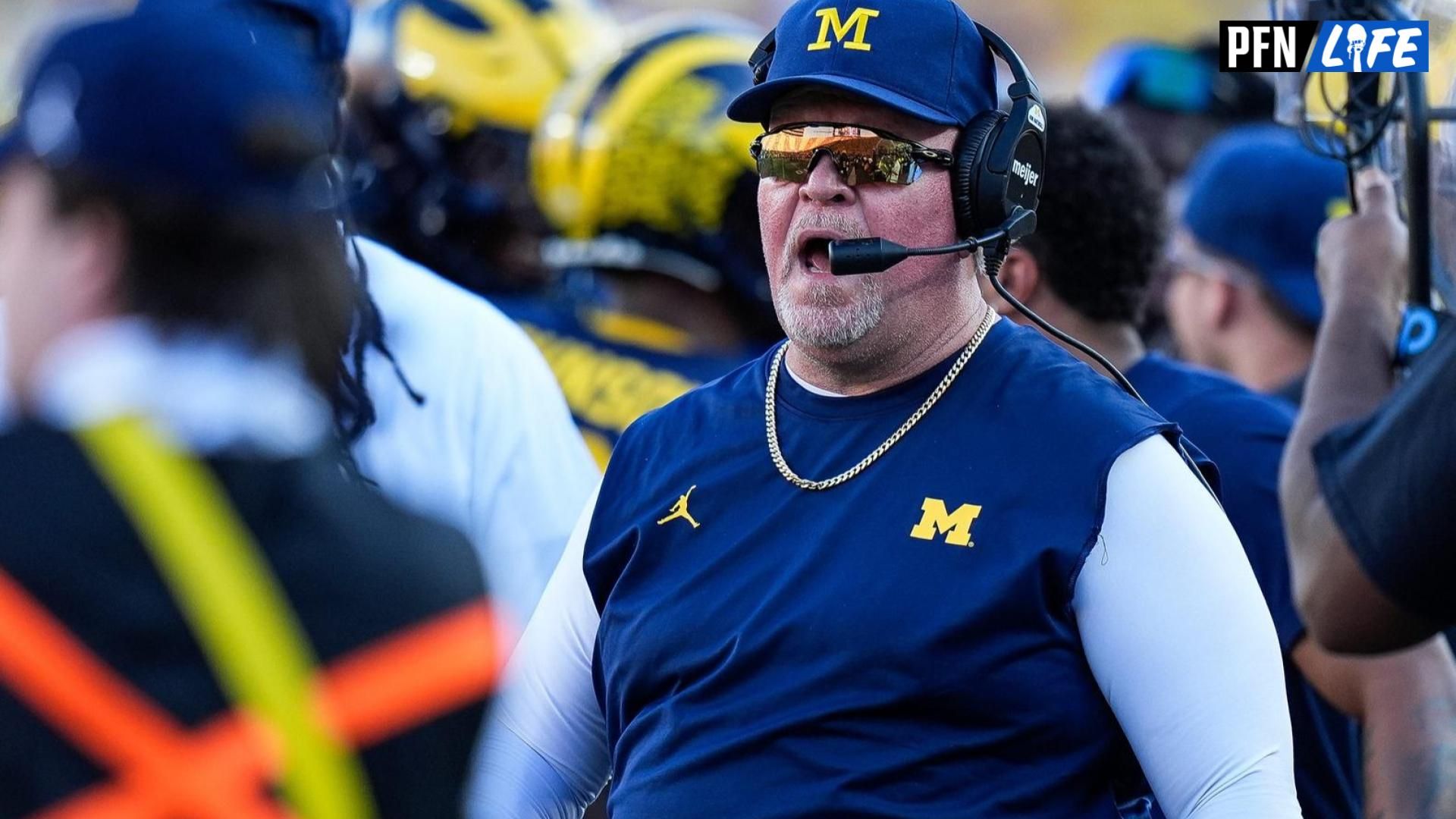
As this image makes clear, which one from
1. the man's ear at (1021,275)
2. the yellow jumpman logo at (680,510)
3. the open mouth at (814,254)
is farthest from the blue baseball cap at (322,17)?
the man's ear at (1021,275)

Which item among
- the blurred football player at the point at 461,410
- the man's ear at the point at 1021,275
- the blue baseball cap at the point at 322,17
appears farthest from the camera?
the man's ear at the point at 1021,275

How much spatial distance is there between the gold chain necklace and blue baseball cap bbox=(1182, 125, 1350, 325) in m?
1.80

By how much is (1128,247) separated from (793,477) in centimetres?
152

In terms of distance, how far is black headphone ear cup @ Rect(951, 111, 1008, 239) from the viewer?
3166 mm

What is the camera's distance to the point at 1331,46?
3576 mm

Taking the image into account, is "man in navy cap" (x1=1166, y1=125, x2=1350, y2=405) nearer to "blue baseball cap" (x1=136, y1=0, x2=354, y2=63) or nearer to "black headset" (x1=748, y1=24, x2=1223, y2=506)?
"black headset" (x1=748, y1=24, x2=1223, y2=506)

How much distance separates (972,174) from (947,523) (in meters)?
0.60

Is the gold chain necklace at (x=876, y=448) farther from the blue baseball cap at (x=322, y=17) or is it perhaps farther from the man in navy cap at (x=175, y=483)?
the man in navy cap at (x=175, y=483)

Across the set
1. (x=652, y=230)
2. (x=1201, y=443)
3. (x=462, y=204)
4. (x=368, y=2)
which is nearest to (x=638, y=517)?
(x=1201, y=443)

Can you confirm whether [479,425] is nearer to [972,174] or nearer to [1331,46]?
[972,174]

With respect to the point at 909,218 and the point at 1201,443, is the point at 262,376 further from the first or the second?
the point at 1201,443

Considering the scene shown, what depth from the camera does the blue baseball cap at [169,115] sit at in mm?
1758

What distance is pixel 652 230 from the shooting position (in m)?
4.87

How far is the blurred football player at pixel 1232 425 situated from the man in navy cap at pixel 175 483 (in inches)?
76.9
